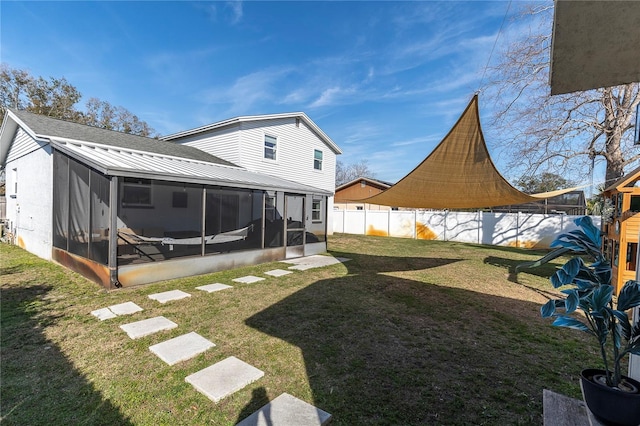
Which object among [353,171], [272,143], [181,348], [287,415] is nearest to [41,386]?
[181,348]

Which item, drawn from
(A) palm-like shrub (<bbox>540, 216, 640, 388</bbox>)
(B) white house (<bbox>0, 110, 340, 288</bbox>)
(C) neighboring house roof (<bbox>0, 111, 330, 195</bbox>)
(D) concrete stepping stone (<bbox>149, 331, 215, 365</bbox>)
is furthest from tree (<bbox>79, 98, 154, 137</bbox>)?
(A) palm-like shrub (<bbox>540, 216, 640, 388</bbox>)

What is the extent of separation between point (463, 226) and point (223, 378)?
14709mm

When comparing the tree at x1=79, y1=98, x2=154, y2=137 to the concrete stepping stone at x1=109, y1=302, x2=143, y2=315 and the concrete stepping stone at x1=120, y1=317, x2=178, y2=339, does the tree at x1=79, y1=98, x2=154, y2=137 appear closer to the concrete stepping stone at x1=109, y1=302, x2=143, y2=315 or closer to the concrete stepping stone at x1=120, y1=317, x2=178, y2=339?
the concrete stepping stone at x1=109, y1=302, x2=143, y2=315

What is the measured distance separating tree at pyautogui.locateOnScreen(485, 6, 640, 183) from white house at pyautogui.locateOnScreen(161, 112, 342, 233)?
7.76m

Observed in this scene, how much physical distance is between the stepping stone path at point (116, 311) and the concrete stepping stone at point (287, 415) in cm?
285

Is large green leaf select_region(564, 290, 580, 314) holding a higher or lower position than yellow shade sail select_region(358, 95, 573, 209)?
lower

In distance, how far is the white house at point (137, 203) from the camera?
5555 mm

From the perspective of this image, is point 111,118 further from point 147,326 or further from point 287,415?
point 287,415

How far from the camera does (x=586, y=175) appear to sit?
36.4 feet

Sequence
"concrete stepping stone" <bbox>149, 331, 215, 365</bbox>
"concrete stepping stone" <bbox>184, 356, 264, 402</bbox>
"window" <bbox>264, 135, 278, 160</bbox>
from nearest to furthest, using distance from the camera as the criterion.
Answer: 1. "concrete stepping stone" <bbox>184, 356, 264, 402</bbox>
2. "concrete stepping stone" <bbox>149, 331, 215, 365</bbox>
3. "window" <bbox>264, 135, 278, 160</bbox>

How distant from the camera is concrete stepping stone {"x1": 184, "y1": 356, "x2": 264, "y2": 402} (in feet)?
7.28

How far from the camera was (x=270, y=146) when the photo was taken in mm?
12188

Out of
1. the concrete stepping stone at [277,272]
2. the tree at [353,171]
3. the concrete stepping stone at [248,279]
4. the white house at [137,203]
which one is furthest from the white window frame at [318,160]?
the tree at [353,171]

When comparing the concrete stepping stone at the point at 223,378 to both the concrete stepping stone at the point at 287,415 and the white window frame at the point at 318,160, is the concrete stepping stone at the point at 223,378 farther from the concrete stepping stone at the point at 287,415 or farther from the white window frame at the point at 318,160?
the white window frame at the point at 318,160
